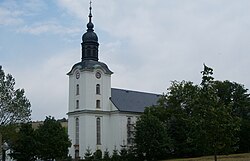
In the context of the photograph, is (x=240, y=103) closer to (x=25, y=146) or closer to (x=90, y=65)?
(x=90, y=65)

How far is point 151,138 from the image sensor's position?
2534 inches

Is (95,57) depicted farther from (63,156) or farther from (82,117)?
(63,156)

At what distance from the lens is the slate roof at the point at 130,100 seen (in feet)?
263

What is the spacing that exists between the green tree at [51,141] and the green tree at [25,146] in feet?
2.95

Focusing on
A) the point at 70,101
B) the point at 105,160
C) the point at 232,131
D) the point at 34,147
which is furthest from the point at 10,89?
the point at 232,131

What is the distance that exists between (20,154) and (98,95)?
20.0 meters

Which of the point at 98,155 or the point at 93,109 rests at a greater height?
the point at 93,109

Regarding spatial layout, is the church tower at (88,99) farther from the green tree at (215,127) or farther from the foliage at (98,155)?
the green tree at (215,127)

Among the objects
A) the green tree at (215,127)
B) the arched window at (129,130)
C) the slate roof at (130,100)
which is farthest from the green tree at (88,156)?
the green tree at (215,127)

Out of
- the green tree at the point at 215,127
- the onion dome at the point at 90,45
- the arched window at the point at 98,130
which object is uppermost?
the onion dome at the point at 90,45

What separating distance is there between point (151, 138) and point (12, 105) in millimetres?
18824

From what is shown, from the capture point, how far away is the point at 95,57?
7762cm

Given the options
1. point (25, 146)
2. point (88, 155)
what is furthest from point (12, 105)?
point (88, 155)

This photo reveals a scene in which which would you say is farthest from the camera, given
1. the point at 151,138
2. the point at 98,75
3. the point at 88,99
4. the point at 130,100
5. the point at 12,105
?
the point at 130,100
